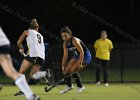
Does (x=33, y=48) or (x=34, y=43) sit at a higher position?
(x=34, y=43)

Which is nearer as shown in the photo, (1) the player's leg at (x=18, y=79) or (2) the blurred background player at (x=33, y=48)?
(1) the player's leg at (x=18, y=79)

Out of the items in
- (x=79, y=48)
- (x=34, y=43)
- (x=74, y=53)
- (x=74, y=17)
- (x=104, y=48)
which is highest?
(x=74, y=17)

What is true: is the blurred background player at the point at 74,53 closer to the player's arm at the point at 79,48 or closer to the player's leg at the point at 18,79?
the player's arm at the point at 79,48

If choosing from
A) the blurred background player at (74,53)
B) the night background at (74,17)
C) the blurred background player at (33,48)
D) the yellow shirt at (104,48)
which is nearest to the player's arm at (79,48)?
the blurred background player at (74,53)

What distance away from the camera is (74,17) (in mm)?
39469

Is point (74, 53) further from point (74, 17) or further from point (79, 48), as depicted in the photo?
point (74, 17)

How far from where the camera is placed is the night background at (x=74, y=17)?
3872cm

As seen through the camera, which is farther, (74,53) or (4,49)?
(74,53)

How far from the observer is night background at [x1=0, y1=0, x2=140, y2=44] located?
3872 cm

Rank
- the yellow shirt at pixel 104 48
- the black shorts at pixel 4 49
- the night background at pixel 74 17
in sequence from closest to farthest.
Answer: the black shorts at pixel 4 49 < the yellow shirt at pixel 104 48 < the night background at pixel 74 17

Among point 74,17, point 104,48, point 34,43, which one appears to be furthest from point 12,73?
point 74,17

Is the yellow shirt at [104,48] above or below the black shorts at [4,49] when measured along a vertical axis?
below

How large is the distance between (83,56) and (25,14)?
2341 cm

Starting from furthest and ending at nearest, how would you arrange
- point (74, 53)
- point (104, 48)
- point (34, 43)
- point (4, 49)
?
1. point (104, 48)
2. point (74, 53)
3. point (34, 43)
4. point (4, 49)
